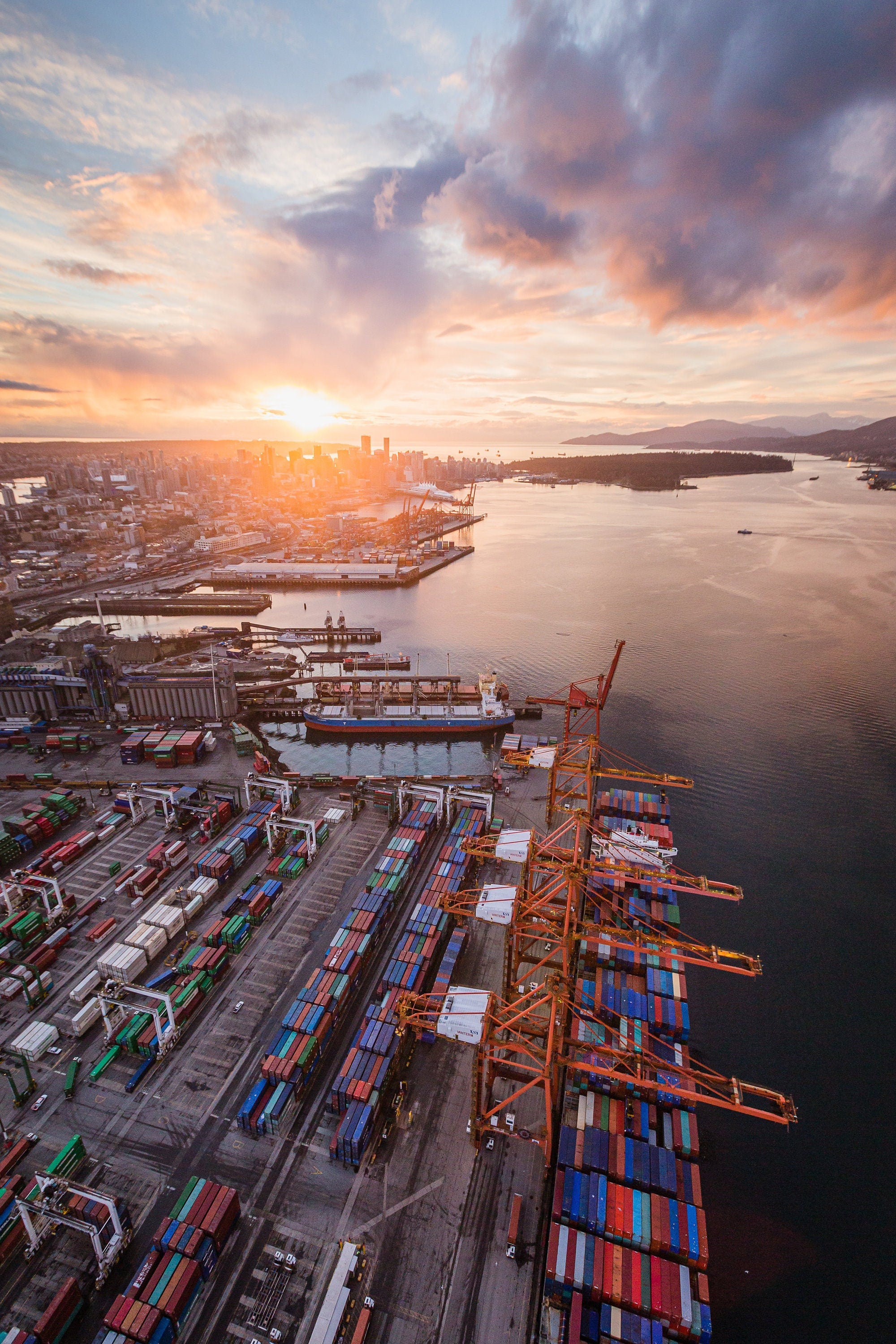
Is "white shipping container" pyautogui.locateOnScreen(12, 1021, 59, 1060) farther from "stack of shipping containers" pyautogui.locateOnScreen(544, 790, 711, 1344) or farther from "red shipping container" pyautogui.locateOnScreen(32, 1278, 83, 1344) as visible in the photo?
"stack of shipping containers" pyautogui.locateOnScreen(544, 790, 711, 1344)

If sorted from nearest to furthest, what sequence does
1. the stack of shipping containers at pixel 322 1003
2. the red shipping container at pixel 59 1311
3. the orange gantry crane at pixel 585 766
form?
the red shipping container at pixel 59 1311, the stack of shipping containers at pixel 322 1003, the orange gantry crane at pixel 585 766

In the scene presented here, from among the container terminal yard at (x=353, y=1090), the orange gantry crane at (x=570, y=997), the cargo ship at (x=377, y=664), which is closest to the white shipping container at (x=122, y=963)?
the container terminal yard at (x=353, y=1090)

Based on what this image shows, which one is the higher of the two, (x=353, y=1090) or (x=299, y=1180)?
(x=353, y=1090)

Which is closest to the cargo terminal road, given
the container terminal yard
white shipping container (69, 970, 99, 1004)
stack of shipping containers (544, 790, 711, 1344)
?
the container terminal yard

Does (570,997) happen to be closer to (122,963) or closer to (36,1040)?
(122,963)

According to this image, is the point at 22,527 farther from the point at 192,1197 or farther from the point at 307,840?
the point at 192,1197

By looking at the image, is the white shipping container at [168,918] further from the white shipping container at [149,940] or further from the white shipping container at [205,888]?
the white shipping container at [205,888]

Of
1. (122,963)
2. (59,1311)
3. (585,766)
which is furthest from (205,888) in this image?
(585,766)
